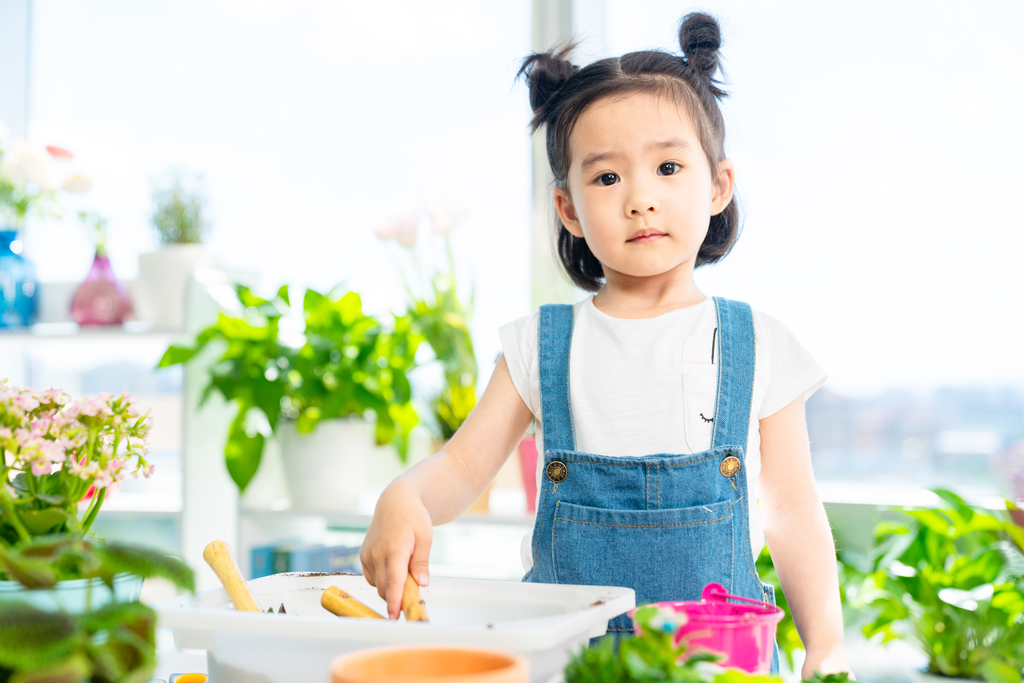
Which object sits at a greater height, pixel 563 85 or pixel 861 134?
pixel 861 134

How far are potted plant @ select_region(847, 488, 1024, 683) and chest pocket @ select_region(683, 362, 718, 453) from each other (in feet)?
1.76

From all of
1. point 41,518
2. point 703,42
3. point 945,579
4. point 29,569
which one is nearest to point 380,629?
point 29,569

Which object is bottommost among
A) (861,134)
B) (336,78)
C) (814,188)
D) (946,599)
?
(946,599)

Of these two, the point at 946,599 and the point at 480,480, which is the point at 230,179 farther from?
the point at 946,599

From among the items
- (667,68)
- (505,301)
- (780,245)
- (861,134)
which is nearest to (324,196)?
(505,301)

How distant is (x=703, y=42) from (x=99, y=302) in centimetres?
167

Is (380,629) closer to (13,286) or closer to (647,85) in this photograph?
(647,85)

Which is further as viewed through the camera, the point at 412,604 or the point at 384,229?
the point at 384,229

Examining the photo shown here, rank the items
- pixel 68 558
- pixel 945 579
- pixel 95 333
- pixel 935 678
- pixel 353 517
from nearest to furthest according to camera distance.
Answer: pixel 68 558 → pixel 935 678 → pixel 945 579 → pixel 353 517 → pixel 95 333

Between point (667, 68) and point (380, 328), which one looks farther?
point (380, 328)

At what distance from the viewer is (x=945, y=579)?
1.45 meters

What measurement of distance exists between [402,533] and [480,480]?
0.24 metres

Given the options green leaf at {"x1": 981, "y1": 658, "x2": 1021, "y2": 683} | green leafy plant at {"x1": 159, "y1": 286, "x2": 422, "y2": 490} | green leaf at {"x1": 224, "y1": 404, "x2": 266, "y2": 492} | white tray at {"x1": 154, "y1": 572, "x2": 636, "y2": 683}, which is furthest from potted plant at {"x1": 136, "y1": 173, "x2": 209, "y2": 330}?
green leaf at {"x1": 981, "y1": 658, "x2": 1021, "y2": 683}

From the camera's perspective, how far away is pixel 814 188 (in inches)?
73.1
